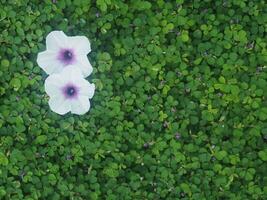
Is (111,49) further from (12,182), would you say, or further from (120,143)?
(12,182)

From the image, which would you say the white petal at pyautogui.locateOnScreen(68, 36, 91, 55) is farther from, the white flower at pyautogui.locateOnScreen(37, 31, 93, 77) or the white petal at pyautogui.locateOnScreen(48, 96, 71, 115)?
Answer: the white petal at pyautogui.locateOnScreen(48, 96, 71, 115)

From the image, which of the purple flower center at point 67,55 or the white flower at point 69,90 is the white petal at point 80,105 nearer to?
the white flower at point 69,90

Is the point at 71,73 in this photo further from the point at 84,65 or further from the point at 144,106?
the point at 144,106

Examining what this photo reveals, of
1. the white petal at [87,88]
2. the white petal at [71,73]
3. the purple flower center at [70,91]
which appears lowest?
the purple flower center at [70,91]

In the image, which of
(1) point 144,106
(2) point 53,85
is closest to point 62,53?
(2) point 53,85

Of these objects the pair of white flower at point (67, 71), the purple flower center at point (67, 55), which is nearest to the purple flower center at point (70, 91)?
the pair of white flower at point (67, 71)

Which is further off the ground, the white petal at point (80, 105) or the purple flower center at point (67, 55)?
the purple flower center at point (67, 55)

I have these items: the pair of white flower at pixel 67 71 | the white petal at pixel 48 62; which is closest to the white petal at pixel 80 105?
the pair of white flower at pixel 67 71

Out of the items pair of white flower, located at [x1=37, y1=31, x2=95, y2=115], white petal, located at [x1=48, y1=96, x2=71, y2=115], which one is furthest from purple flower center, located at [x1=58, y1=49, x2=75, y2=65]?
white petal, located at [x1=48, y1=96, x2=71, y2=115]
